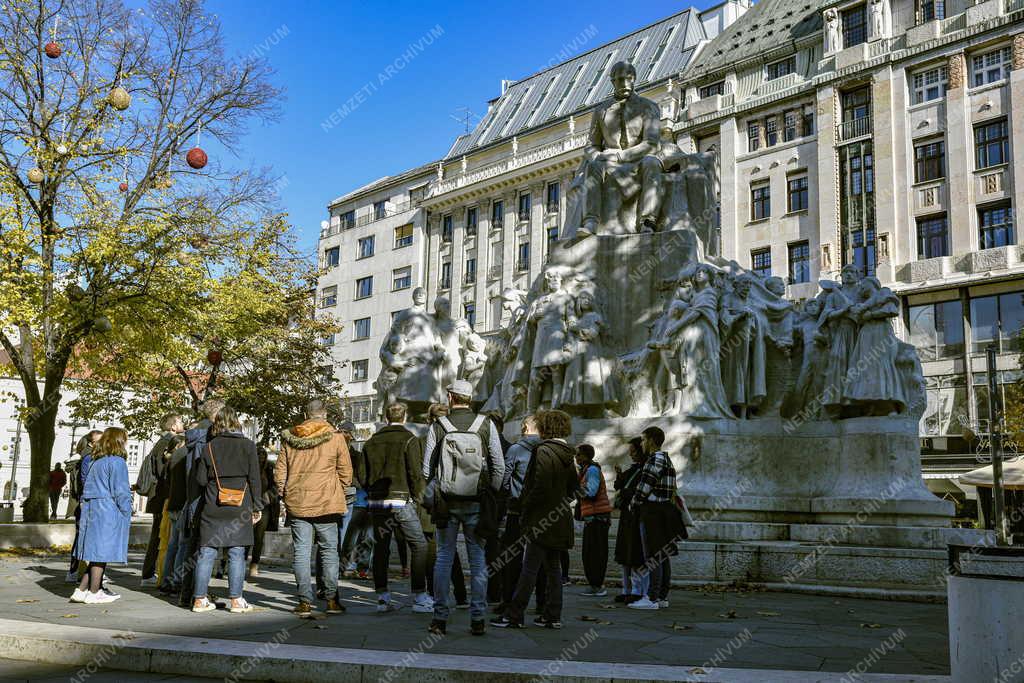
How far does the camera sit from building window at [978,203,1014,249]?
34.8 meters

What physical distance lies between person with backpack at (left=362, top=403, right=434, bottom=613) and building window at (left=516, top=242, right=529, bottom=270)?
44343mm

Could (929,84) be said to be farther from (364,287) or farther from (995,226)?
(364,287)

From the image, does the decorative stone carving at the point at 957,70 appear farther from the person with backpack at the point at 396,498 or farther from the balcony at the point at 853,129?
the person with backpack at the point at 396,498

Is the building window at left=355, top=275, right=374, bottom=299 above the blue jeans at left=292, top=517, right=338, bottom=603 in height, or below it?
above

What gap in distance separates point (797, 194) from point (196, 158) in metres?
30.0

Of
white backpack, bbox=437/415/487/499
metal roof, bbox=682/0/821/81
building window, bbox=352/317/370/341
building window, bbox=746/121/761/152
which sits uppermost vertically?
metal roof, bbox=682/0/821/81

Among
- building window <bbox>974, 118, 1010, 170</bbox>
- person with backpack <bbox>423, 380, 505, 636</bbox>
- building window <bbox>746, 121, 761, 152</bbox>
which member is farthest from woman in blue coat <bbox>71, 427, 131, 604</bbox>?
building window <bbox>746, 121, 761, 152</bbox>

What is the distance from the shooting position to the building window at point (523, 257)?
52.5 metres

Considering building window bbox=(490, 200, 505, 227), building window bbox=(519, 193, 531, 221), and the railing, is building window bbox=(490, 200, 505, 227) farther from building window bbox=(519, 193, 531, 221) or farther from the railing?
the railing

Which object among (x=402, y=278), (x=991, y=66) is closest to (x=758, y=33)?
(x=991, y=66)

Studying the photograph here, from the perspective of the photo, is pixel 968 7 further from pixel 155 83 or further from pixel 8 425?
pixel 8 425

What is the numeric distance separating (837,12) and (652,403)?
33966 mm

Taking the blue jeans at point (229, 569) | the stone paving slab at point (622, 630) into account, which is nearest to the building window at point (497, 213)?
the stone paving slab at point (622, 630)

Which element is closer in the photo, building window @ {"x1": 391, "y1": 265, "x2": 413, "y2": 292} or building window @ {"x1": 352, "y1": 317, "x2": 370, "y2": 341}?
building window @ {"x1": 391, "y1": 265, "x2": 413, "y2": 292}
